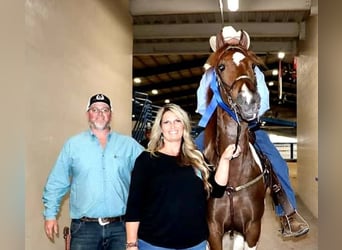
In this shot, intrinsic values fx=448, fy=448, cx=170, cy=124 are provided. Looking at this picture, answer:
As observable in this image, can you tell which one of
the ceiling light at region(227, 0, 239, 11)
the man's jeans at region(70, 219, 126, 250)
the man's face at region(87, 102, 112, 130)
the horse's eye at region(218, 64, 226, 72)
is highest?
the ceiling light at region(227, 0, 239, 11)

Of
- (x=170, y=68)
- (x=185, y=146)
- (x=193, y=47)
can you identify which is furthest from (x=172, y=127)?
(x=170, y=68)

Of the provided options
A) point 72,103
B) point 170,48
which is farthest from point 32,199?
point 170,48

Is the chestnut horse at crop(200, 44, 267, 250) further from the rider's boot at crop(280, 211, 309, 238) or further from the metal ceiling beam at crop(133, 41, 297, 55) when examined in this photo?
the metal ceiling beam at crop(133, 41, 297, 55)

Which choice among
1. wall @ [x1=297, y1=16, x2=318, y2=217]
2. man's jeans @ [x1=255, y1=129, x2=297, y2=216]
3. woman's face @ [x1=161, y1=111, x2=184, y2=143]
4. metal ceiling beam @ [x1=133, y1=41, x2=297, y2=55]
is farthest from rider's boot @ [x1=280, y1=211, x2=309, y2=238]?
metal ceiling beam @ [x1=133, y1=41, x2=297, y2=55]

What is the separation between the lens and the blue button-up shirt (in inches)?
94.7

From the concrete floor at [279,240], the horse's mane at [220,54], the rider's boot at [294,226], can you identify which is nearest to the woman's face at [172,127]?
the horse's mane at [220,54]

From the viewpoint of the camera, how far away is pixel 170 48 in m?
9.43

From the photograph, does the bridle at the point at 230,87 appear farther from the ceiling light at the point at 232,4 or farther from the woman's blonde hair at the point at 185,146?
the ceiling light at the point at 232,4

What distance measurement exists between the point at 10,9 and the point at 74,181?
1.07 metres

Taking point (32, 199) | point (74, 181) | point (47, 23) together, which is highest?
point (47, 23)

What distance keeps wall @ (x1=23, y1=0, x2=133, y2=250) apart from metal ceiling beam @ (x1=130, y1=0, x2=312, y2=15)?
1.19 metres

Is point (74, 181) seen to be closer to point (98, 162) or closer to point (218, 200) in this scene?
point (98, 162)

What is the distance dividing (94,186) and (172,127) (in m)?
0.70

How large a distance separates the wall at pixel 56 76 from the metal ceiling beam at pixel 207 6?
1.19 meters
